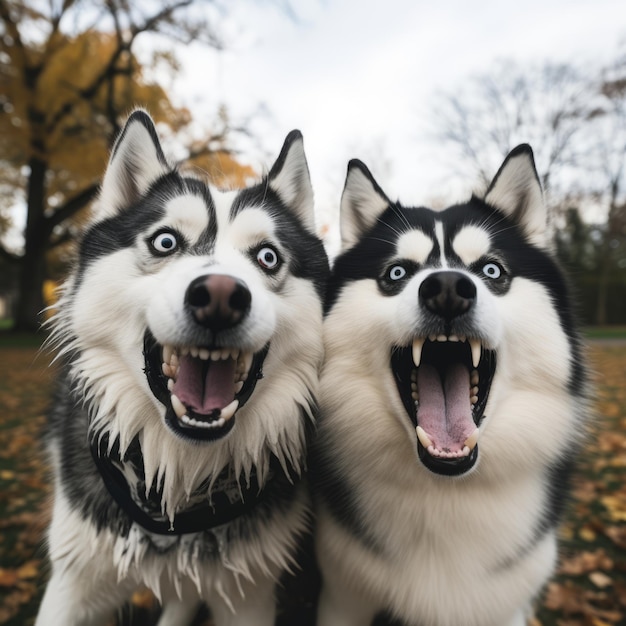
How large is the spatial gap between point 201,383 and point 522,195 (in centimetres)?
162

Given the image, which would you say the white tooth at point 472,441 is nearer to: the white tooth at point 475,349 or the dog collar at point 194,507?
the white tooth at point 475,349

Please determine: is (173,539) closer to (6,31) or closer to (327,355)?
(327,355)

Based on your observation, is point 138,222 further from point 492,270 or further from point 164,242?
point 492,270

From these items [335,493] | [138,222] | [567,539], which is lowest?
[567,539]

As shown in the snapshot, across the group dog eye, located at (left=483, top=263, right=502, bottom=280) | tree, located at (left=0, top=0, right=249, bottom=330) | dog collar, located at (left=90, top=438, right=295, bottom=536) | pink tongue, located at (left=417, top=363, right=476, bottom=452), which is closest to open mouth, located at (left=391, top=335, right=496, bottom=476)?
pink tongue, located at (left=417, top=363, right=476, bottom=452)

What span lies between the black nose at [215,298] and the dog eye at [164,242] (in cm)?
36

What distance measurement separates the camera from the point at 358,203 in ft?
7.73

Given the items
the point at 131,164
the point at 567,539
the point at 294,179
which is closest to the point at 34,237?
the point at 131,164

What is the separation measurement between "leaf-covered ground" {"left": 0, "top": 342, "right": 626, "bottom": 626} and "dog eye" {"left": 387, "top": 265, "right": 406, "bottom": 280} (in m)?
1.04

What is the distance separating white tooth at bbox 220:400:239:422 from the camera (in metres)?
1.64

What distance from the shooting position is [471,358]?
1.96 meters

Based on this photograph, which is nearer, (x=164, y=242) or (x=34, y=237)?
(x=164, y=242)

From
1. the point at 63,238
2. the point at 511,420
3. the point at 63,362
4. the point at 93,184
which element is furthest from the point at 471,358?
the point at 63,238

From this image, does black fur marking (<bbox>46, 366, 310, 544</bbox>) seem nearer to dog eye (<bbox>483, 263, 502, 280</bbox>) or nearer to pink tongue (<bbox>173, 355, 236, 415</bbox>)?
pink tongue (<bbox>173, 355, 236, 415</bbox>)
